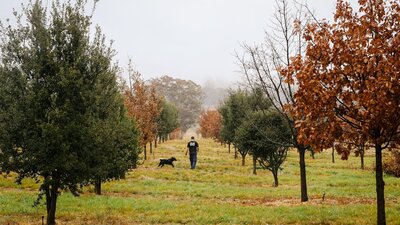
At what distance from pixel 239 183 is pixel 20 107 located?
16827 mm

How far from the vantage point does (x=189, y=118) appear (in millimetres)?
121812

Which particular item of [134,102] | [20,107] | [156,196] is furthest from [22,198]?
[134,102]

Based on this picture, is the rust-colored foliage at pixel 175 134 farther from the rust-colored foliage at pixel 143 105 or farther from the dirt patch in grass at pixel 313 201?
the dirt patch in grass at pixel 313 201

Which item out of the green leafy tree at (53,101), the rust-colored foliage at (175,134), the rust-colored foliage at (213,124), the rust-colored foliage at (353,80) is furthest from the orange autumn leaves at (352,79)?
the rust-colored foliage at (175,134)

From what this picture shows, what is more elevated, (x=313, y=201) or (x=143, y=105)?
(x=143, y=105)

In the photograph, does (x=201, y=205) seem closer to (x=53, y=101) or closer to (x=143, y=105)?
(x=53, y=101)

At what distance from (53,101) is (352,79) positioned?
25.6ft

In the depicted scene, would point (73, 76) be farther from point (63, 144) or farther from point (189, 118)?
point (189, 118)

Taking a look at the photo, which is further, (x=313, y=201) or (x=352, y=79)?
(x=313, y=201)

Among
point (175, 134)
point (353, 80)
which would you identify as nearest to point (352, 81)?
point (353, 80)

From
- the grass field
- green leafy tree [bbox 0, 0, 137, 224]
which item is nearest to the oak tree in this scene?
the grass field

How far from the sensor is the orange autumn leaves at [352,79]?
8.07m

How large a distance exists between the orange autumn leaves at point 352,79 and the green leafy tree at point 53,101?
591 cm

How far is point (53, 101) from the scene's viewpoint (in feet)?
32.4
